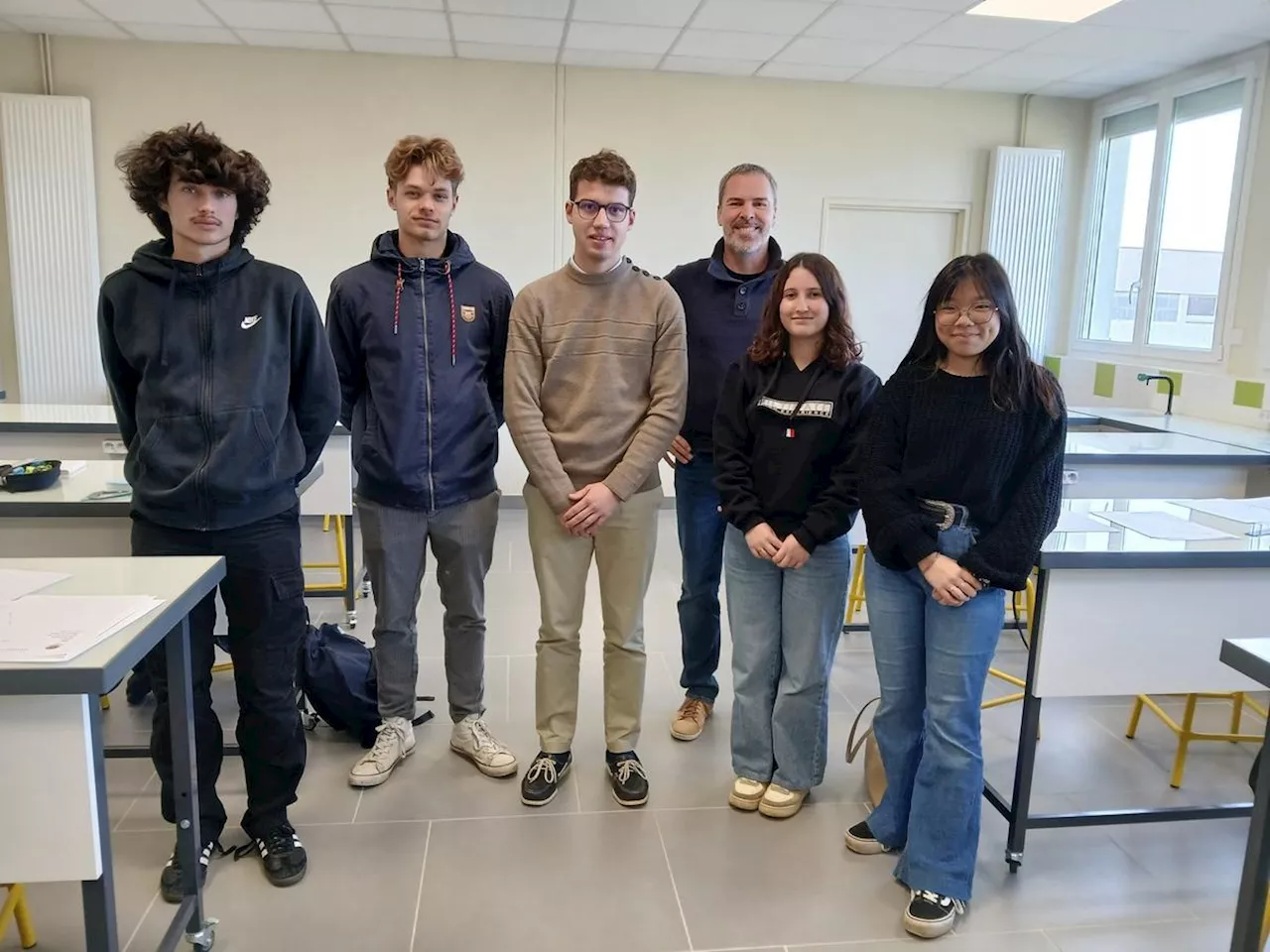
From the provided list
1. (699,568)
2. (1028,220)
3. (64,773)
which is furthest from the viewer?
(1028,220)

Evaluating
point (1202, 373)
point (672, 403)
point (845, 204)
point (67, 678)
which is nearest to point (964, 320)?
point (672, 403)

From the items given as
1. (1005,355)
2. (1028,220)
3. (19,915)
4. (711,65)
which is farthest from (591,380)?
(1028,220)

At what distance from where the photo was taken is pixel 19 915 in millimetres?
1718

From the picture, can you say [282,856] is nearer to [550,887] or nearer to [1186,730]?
[550,887]

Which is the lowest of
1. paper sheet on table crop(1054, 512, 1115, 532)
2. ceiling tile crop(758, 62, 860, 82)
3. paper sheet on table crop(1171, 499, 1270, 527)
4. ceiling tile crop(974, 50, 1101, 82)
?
paper sheet on table crop(1054, 512, 1115, 532)

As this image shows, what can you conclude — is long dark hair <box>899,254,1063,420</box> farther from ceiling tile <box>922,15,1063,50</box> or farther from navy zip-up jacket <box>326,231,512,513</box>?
ceiling tile <box>922,15,1063,50</box>

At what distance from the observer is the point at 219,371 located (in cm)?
179

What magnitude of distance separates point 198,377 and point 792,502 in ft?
4.13

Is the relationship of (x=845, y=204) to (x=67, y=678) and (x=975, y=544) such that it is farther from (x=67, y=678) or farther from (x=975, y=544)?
(x=67, y=678)

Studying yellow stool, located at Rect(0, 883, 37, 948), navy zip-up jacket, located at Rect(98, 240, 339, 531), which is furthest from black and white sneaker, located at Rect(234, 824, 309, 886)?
navy zip-up jacket, located at Rect(98, 240, 339, 531)

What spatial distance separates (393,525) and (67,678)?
1069 millimetres

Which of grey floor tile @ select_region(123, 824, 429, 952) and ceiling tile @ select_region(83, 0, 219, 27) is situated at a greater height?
ceiling tile @ select_region(83, 0, 219, 27)

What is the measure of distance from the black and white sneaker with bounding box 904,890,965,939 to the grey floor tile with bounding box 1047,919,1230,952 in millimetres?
217

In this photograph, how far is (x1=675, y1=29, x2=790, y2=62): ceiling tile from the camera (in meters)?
4.65
